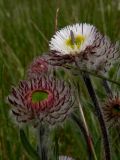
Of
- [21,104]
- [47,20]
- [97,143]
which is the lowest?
[97,143]

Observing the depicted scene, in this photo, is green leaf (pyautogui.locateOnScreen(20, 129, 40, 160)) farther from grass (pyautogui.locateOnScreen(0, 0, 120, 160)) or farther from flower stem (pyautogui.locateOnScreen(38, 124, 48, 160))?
grass (pyautogui.locateOnScreen(0, 0, 120, 160))

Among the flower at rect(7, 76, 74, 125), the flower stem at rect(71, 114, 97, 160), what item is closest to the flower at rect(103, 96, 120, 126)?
the flower stem at rect(71, 114, 97, 160)

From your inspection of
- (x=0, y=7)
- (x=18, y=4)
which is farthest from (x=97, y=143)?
(x=18, y=4)

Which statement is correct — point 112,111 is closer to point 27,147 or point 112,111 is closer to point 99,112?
point 99,112

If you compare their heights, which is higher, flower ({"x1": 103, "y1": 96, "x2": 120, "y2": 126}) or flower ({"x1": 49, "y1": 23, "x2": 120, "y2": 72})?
flower ({"x1": 49, "y1": 23, "x2": 120, "y2": 72})

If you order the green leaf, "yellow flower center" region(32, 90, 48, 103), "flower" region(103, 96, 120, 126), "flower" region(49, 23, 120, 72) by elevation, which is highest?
"flower" region(49, 23, 120, 72)

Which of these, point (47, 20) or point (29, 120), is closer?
point (29, 120)

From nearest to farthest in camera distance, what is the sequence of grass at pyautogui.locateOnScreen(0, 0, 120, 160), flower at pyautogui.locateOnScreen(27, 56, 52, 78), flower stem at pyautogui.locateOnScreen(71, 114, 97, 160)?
1. flower stem at pyautogui.locateOnScreen(71, 114, 97, 160)
2. flower at pyautogui.locateOnScreen(27, 56, 52, 78)
3. grass at pyautogui.locateOnScreen(0, 0, 120, 160)

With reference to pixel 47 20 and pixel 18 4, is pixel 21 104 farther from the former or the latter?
pixel 18 4
